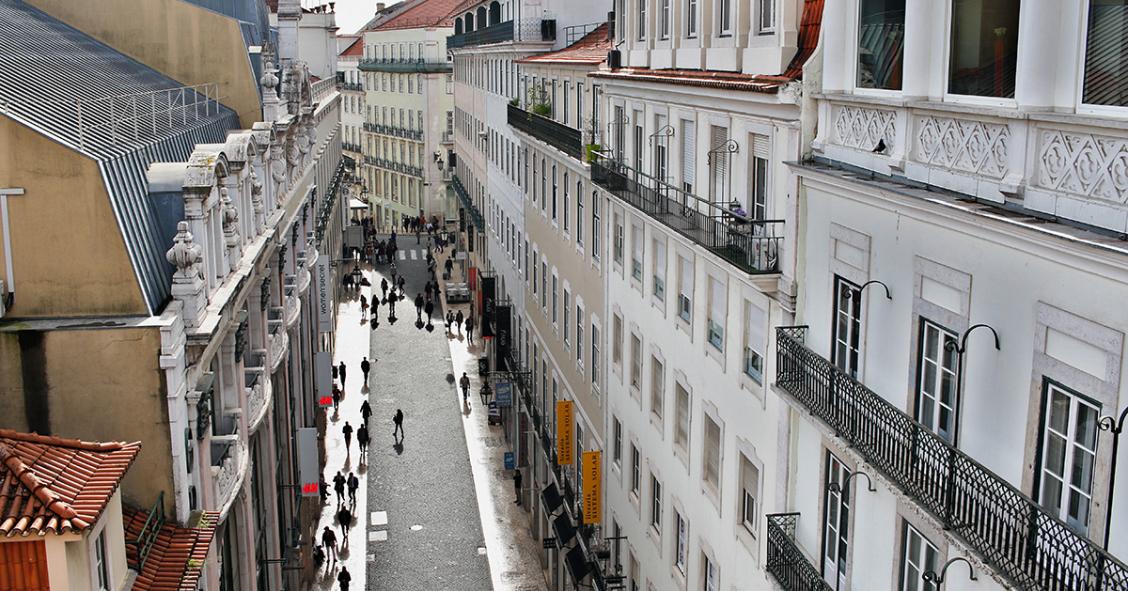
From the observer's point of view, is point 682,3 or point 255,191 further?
point 255,191

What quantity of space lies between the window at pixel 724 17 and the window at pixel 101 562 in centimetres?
1266

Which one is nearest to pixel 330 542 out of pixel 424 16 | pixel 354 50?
pixel 424 16

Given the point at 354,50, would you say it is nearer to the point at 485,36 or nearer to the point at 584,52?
the point at 485,36

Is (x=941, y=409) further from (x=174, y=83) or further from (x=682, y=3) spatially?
(x=174, y=83)

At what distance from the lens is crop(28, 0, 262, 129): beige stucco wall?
34.9m

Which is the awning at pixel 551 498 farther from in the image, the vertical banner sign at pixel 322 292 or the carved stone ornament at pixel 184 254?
the carved stone ornament at pixel 184 254

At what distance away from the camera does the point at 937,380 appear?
13719mm

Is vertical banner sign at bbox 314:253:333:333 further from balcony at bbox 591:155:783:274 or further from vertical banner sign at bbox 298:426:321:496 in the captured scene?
balcony at bbox 591:155:783:274

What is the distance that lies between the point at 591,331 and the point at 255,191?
987cm

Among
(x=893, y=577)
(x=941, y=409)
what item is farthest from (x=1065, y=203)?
(x=893, y=577)

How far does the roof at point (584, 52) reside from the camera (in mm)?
36125

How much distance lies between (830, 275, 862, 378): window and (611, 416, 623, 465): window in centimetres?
1400

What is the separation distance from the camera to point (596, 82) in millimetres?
32062

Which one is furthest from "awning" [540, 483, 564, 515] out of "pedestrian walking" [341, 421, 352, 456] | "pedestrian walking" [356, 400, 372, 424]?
"pedestrian walking" [356, 400, 372, 424]
